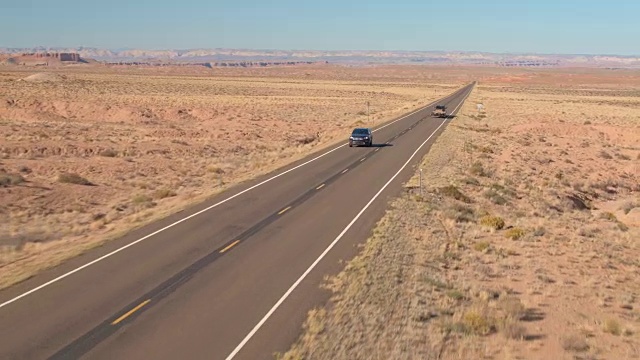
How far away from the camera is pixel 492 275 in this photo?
17.5 meters

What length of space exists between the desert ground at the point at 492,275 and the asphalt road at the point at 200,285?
3.34 ft

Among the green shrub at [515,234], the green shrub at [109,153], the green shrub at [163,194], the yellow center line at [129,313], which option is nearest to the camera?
the yellow center line at [129,313]

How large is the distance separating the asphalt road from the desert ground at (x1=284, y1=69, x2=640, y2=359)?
1.02 meters

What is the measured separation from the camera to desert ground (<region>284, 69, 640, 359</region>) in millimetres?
12211

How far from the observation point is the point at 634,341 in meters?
12.7

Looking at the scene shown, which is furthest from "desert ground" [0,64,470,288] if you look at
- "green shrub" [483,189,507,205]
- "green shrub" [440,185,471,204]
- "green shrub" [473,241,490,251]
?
"green shrub" [483,189,507,205]

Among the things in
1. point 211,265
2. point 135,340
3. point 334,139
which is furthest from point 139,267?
point 334,139

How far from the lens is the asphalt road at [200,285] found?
38.7 ft

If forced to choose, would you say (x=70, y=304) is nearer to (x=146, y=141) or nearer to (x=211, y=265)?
(x=211, y=265)

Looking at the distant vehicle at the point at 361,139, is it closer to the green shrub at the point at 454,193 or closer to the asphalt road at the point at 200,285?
the green shrub at the point at 454,193

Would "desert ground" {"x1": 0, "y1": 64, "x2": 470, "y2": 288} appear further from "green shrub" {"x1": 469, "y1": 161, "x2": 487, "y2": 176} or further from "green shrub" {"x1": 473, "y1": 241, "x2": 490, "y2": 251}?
"green shrub" {"x1": 473, "y1": 241, "x2": 490, "y2": 251}

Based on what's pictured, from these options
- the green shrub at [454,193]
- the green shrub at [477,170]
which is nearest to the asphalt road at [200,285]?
the green shrub at [454,193]

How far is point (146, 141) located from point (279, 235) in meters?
30.7

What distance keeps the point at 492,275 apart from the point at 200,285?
348 inches
